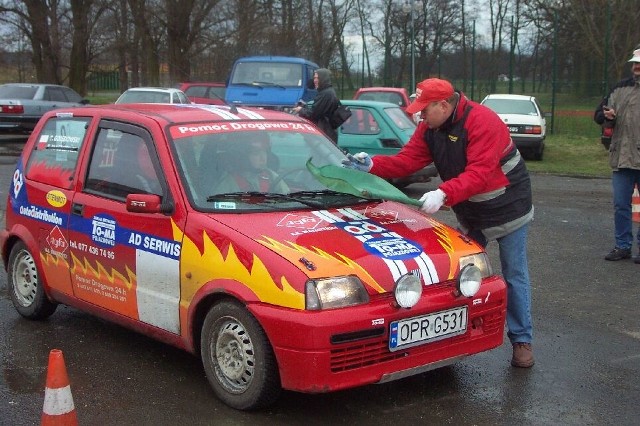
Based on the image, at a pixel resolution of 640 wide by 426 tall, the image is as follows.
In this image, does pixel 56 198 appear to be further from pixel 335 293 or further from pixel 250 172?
pixel 335 293

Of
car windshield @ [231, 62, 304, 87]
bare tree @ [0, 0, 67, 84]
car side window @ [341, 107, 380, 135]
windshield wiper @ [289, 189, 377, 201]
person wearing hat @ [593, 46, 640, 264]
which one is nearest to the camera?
windshield wiper @ [289, 189, 377, 201]

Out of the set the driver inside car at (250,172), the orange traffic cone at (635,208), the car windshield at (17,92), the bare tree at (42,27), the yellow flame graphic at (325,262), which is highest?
the bare tree at (42,27)

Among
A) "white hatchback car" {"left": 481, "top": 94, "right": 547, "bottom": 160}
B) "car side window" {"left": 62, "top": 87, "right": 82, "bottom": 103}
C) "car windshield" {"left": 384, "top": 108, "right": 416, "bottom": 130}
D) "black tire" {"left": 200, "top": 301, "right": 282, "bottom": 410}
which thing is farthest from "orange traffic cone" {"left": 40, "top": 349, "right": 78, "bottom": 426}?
"car side window" {"left": 62, "top": 87, "right": 82, "bottom": 103}

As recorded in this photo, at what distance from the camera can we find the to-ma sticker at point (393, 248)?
4160 mm

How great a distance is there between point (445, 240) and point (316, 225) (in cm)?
75

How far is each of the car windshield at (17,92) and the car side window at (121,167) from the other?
19169 mm

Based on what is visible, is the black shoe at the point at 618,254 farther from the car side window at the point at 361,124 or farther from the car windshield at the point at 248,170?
the car side window at the point at 361,124

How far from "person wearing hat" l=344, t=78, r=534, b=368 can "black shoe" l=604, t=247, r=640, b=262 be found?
3.32 metres

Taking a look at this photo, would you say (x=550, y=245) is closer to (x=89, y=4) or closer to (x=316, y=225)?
(x=316, y=225)

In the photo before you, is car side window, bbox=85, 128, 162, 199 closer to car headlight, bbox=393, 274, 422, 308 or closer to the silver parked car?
car headlight, bbox=393, 274, 422, 308

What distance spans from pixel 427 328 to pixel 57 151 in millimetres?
3054

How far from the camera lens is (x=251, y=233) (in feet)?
13.8

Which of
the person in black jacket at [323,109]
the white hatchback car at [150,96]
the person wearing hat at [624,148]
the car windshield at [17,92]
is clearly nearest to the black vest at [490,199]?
the person wearing hat at [624,148]

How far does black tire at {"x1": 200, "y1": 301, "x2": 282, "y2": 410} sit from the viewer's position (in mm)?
4035
